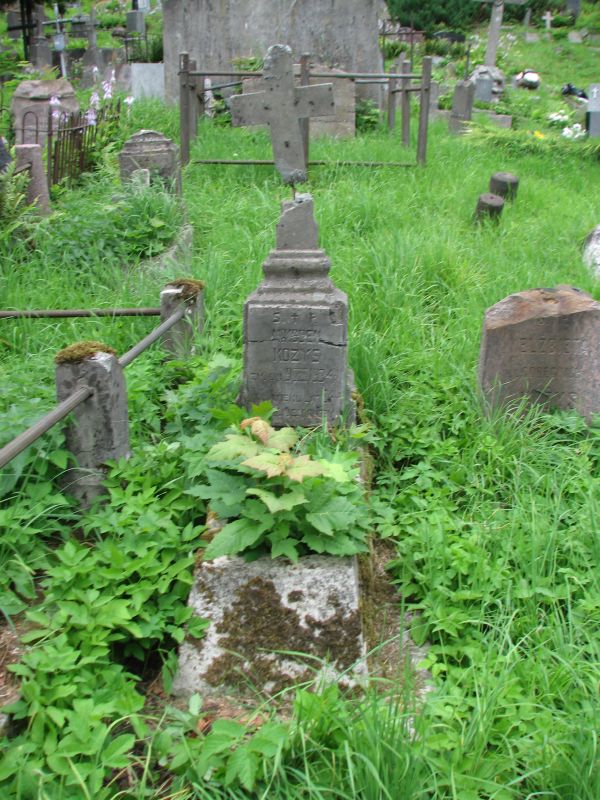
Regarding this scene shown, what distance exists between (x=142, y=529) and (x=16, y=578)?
43cm

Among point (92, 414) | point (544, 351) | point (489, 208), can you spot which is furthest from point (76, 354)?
point (489, 208)

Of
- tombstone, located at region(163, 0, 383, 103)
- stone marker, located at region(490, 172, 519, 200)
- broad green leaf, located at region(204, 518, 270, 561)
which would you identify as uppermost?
tombstone, located at region(163, 0, 383, 103)

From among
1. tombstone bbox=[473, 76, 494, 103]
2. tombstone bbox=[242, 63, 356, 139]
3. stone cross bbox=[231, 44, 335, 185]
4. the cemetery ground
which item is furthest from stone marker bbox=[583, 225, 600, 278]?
tombstone bbox=[473, 76, 494, 103]

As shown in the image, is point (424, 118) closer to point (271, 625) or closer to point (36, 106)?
point (36, 106)

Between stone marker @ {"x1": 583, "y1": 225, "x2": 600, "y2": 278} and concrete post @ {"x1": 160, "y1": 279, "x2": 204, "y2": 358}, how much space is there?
3.05m

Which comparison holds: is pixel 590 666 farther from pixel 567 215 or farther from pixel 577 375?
pixel 567 215

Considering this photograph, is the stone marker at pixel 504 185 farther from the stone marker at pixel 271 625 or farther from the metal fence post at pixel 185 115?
the stone marker at pixel 271 625

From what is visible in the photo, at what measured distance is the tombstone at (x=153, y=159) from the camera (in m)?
6.70

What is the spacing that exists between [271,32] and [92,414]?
10.8 m

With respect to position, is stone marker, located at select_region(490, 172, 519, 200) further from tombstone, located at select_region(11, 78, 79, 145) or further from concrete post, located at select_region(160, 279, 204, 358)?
tombstone, located at select_region(11, 78, 79, 145)

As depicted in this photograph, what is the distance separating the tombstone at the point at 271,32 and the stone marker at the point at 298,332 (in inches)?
355

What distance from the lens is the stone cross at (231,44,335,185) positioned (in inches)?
195

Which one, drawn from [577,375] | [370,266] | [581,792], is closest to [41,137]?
[370,266]

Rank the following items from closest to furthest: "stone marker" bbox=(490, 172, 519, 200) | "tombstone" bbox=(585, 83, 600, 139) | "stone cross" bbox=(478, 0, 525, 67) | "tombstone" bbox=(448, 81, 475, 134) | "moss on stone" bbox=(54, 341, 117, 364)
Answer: "moss on stone" bbox=(54, 341, 117, 364), "stone marker" bbox=(490, 172, 519, 200), "tombstone" bbox=(585, 83, 600, 139), "tombstone" bbox=(448, 81, 475, 134), "stone cross" bbox=(478, 0, 525, 67)
